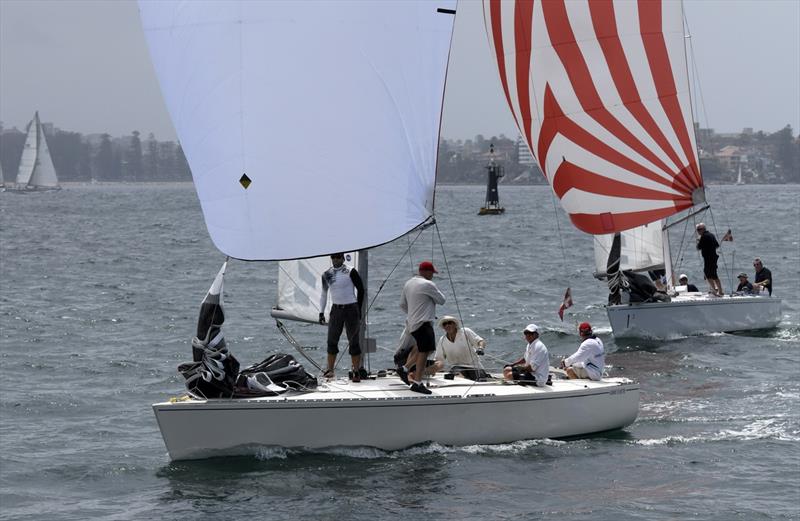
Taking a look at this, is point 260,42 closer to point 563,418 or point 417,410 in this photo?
point 417,410

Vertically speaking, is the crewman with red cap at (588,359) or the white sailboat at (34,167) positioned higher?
the white sailboat at (34,167)

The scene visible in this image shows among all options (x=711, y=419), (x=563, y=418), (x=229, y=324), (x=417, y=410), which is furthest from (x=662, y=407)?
(x=229, y=324)

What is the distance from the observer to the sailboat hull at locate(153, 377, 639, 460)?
12891 millimetres

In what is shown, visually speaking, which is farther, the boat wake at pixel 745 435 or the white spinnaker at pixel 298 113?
the boat wake at pixel 745 435

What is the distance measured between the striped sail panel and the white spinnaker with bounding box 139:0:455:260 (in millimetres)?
6157

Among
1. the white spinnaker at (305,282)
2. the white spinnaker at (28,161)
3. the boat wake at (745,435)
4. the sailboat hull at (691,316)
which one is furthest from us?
the white spinnaker at (28,161)

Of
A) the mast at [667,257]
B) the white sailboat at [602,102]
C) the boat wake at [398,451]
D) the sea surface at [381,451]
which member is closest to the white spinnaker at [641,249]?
the mast at [667,257]

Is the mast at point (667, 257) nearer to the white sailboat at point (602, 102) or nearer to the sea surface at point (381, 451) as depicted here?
the sea surface at point (381, 451)

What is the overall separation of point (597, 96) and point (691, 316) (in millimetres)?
5493

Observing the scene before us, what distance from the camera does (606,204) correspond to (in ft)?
62.5

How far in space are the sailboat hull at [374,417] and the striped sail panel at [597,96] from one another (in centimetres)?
552

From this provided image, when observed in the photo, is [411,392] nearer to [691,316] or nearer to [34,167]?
[691,316]

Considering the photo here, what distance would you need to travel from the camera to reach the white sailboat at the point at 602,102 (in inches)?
749

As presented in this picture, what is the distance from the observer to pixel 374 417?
13156 mm
